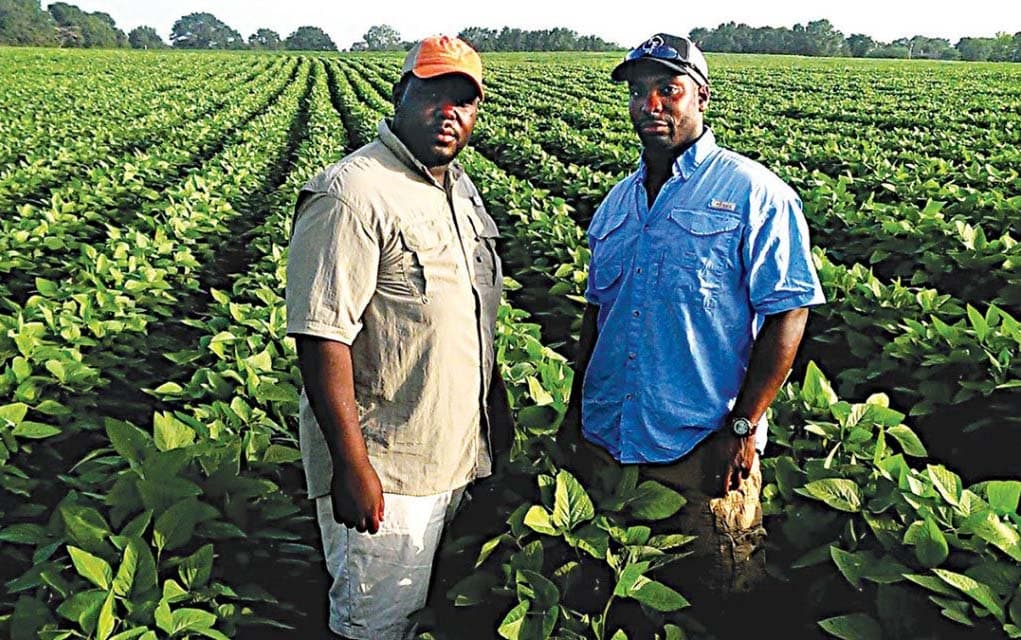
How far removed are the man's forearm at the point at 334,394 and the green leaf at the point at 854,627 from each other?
3.61 ft

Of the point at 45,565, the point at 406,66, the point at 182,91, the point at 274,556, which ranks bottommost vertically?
the point at 182,91

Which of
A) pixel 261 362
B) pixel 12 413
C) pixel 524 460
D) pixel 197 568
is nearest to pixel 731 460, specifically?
pixel 524 460

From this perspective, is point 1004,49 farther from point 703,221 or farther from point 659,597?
point 659,597

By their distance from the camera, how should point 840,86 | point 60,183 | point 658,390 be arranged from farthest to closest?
point 840,86, point 60,183, point 658,390

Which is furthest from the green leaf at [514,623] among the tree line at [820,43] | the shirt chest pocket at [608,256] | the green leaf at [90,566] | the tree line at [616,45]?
the tree line at [820,43]

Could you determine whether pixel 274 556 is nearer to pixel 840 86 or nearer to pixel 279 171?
pixel 279 171

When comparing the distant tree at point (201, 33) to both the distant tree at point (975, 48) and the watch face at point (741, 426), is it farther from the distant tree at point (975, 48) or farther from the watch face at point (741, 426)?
the watch face at point (741, 426)

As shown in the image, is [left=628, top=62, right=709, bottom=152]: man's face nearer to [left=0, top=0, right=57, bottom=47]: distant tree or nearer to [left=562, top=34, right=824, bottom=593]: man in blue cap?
[left=562, top=34, right=824, bottom=593]: man in blue cap

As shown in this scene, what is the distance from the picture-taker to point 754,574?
2.78m

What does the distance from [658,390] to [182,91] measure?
33.4 meters

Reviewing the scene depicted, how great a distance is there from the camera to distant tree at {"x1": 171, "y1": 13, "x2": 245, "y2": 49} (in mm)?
138875

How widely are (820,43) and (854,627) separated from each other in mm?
106313

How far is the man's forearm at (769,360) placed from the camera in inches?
101

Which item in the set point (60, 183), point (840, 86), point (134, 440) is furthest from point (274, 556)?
point (840, 86)
